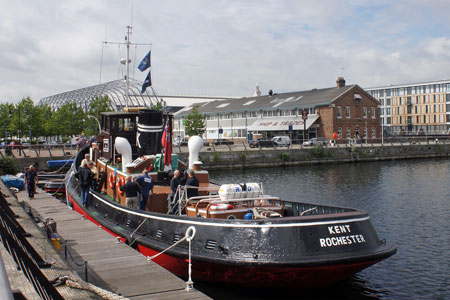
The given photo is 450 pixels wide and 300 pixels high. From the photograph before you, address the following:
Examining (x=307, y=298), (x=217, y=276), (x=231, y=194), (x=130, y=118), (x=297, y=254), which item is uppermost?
(x=130, y=118)

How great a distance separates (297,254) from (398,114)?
4669 inches

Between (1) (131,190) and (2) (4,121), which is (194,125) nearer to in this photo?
(2) (4,121)

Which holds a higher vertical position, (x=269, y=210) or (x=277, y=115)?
(x=277, y=115)

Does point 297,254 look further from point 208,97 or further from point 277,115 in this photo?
point 208,97

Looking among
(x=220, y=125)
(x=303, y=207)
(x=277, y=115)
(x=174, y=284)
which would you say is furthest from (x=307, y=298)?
(x=220, y=125)

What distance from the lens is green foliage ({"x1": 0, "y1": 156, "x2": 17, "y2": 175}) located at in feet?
118

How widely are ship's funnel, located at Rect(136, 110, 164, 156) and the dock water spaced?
157 inches

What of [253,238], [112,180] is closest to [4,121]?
[112,180]

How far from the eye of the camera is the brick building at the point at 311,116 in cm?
6838

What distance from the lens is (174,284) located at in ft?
28.8

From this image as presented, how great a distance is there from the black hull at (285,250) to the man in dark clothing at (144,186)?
3.17 meters

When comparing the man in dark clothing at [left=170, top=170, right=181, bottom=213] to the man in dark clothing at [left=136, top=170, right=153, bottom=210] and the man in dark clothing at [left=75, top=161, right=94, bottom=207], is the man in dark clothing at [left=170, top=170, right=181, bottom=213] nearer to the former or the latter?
the man in dark clothing at [left=136, top=170, right=153, bottom=210]

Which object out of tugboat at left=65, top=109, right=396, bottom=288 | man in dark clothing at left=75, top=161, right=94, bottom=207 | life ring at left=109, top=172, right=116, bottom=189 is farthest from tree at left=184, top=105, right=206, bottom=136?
tugboat at left=65, top=109, right=396, bottom=288

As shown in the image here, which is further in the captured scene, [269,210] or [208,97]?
[208,97]
